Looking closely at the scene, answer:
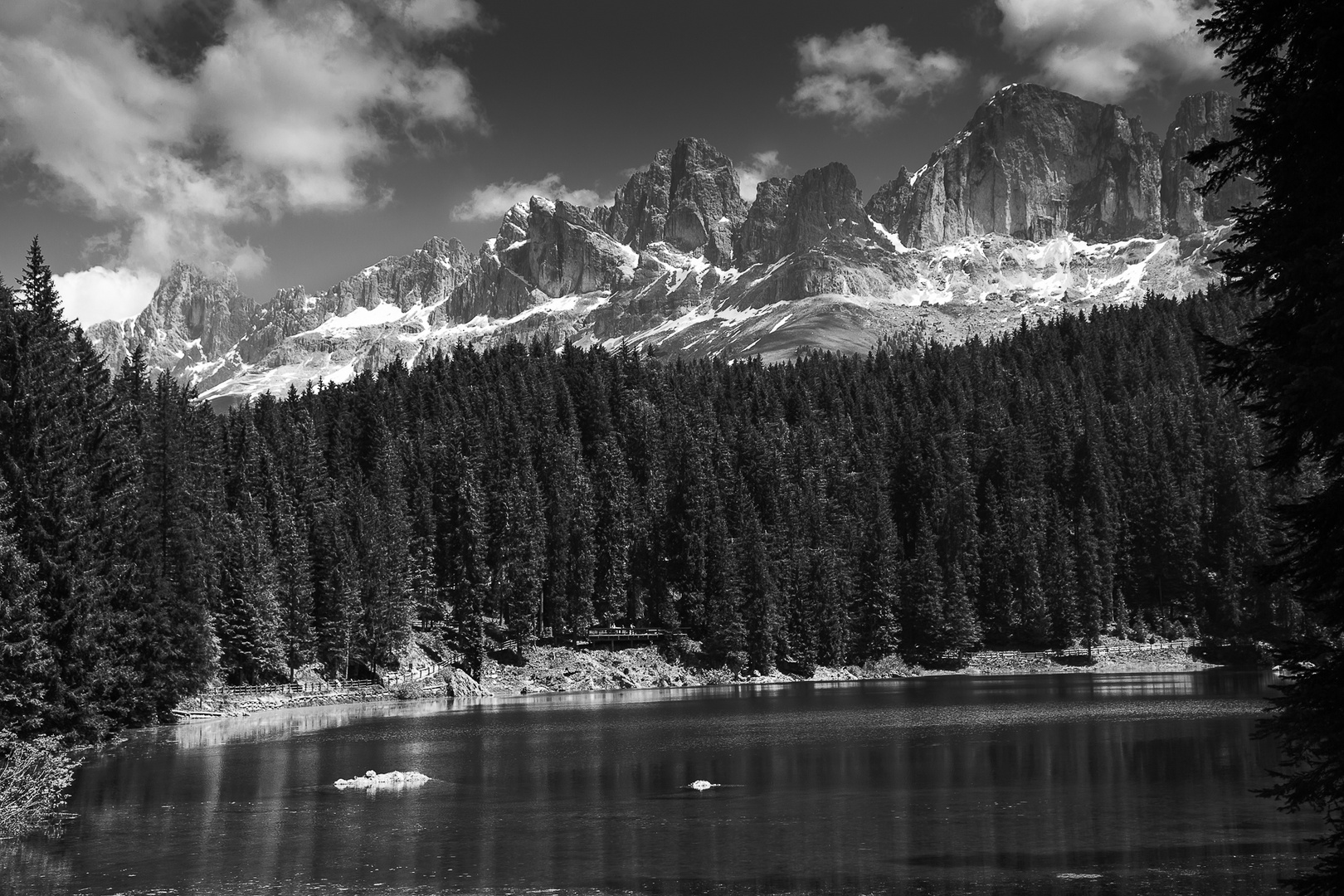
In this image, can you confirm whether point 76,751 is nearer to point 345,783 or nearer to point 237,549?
point 345,783

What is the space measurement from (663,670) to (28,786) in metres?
92.9

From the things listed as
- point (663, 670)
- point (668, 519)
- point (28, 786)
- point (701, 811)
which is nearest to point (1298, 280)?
point (701, 811)

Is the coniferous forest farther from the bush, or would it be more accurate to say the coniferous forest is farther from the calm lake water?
the bush

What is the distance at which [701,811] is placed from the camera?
44.4 metres

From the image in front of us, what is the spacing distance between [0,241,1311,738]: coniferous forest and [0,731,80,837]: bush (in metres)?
30.4

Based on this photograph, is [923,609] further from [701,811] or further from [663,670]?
[701,811]

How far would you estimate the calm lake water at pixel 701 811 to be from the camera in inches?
1286

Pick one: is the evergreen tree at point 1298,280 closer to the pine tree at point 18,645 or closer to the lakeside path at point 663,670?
the pine tree at point 18,645

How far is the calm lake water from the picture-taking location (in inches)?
1286

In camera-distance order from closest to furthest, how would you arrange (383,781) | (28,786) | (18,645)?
(28,786) → (18,645) → (383,781)

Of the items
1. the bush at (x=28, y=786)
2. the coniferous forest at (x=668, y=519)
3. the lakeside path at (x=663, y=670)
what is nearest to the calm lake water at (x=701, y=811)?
the bush at (x=28, y=786)

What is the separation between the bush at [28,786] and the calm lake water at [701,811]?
4.60ft

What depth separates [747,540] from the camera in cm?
13562

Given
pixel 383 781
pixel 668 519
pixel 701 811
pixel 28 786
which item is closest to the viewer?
pixel 28 786
